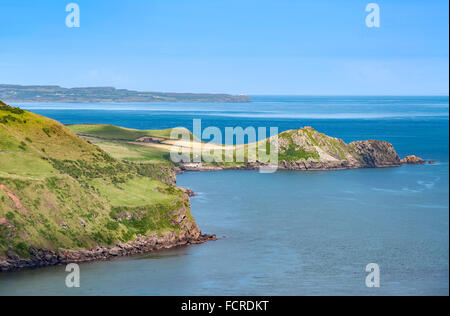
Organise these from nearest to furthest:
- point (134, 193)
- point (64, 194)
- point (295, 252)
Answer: point (295, 252), point (64, 194), point (134, 193)

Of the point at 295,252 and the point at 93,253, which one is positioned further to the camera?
the point at 295,252

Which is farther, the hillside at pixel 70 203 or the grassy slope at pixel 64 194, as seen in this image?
the grassy slope at pixel 64 194

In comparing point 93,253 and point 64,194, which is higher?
point 64,194

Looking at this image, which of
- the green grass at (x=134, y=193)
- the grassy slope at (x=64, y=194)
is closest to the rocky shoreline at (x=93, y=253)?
the grassy slope at (x=64, y=194)

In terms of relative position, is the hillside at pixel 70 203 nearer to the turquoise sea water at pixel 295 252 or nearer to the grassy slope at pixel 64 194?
the grassy slope at pixel 64 194

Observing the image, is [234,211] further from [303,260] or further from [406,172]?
[406,172]

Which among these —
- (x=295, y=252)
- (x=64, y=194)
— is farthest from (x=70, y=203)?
(x=295, y=252)

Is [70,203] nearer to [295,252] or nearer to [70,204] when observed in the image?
[70,204]
